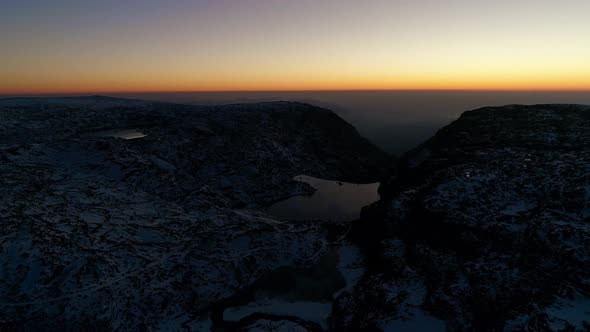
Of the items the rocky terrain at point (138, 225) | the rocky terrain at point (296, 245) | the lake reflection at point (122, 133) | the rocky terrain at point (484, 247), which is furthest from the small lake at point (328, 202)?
the lake reflection at point (122, 133)

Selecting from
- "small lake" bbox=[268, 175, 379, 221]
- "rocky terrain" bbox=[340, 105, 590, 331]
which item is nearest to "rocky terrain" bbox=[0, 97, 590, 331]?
"rocky terrain" bbox=[340, 105, 590, 331]

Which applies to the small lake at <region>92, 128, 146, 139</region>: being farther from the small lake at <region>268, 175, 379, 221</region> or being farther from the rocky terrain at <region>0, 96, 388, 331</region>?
the small lake at <region>268, 175, 379, 221</region>

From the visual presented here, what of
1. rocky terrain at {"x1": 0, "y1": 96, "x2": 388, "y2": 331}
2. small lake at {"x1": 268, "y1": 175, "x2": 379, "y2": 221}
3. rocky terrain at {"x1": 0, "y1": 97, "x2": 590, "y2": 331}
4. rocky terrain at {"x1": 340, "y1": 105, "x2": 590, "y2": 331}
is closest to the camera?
rocky terrain at {"x1": 340, "y1": 105, "x2": 590, "y2": 331}

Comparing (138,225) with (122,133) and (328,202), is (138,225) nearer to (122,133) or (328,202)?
(328,202)

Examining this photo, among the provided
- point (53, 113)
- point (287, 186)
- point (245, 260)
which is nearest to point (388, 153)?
point (287, 186)

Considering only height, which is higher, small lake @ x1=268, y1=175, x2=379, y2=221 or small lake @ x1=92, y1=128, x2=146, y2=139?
small lake @ x1=92, y1=128, x2=146, y2=139

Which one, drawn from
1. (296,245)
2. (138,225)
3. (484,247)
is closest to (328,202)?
(296,245)
